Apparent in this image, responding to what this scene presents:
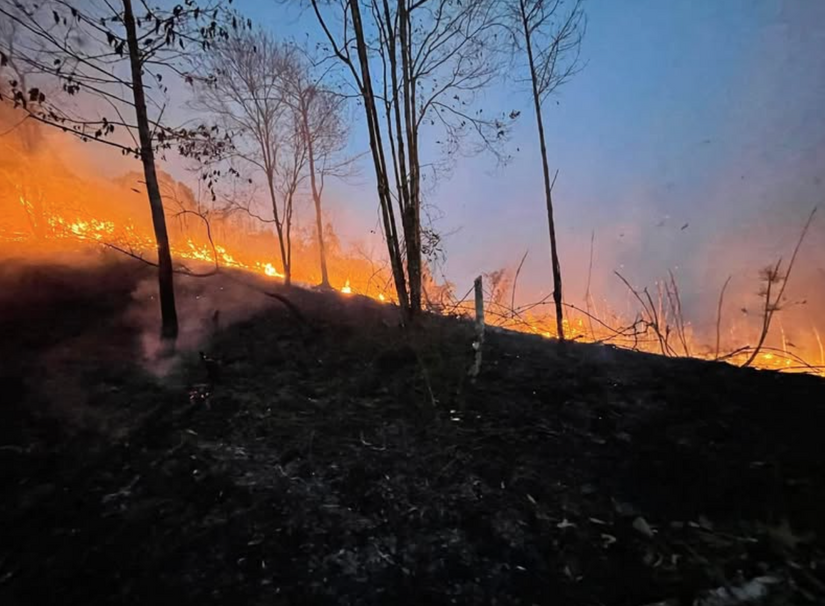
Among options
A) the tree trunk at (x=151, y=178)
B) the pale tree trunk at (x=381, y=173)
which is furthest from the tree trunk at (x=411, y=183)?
the tree trunk at (x=151, y=178)

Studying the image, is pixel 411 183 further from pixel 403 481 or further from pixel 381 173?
pixel 403 481

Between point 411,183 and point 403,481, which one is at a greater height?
point 411,183

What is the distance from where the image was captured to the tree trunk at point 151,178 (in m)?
6.75

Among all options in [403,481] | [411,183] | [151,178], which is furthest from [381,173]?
[403,481]

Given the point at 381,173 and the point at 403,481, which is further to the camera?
the point at 381,173

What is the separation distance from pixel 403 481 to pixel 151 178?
656cm

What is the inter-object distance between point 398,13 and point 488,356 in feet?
21.0

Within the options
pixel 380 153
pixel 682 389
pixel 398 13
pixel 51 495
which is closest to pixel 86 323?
pixel 51 495

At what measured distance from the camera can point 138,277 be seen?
10.5 meters

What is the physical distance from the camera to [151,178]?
702 centimetres

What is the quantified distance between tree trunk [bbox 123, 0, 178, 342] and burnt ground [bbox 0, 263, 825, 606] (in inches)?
36.7

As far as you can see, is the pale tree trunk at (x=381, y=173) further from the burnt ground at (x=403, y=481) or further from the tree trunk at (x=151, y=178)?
the tree trunk at (x=151, y=178)

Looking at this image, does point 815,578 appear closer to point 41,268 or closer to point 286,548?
point 286,548

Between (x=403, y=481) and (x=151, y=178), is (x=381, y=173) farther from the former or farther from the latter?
(x=403, y=481)
